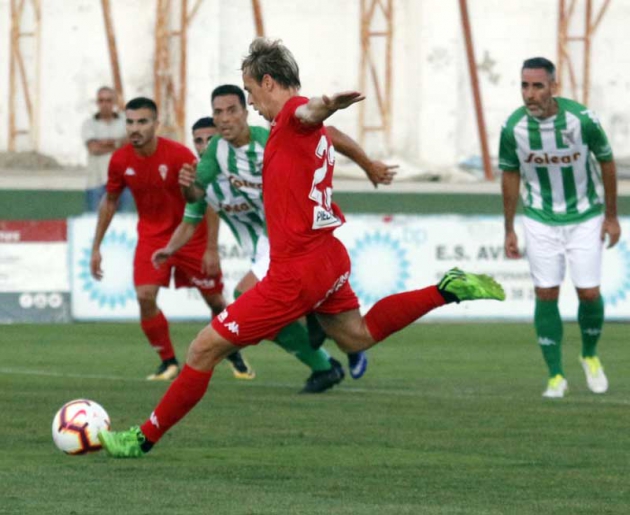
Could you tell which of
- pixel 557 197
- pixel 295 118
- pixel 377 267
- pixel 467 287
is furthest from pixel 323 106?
pixel 377 267

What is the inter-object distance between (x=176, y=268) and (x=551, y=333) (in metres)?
3.10

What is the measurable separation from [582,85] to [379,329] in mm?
24627

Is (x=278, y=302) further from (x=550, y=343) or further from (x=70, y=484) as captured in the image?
(x=550, y=343)

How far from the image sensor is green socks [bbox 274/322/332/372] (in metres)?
9.94

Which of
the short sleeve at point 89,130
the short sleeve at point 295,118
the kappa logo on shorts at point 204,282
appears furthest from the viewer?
the short sleeve at point 89,130

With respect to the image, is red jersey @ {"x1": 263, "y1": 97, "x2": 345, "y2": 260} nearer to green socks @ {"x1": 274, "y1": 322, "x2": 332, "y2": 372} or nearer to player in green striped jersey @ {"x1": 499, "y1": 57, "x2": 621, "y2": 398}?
player in green striped jersey @ {"x1": 499, "y1": 57, "x2": 621, "y2": 398}

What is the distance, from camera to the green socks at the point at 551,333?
9859 millimetres

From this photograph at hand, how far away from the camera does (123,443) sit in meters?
7.02

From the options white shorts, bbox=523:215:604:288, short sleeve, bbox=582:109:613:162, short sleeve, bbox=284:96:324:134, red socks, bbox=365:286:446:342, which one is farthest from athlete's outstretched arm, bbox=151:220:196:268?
short sleeve, bbox=284:96:324:134

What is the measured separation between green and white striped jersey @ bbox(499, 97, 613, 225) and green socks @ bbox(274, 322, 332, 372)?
1.55 m

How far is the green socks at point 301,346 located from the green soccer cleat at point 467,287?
2644 mm

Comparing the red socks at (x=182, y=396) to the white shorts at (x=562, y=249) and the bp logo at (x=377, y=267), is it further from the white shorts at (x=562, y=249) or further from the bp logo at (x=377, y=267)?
the bp logo at (x=377, y=267)

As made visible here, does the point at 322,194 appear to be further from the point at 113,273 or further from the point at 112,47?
the point at 112,47

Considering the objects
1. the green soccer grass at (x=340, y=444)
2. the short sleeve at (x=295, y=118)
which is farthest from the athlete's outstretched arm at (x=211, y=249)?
the short sleeve at (x=295, y=118)
